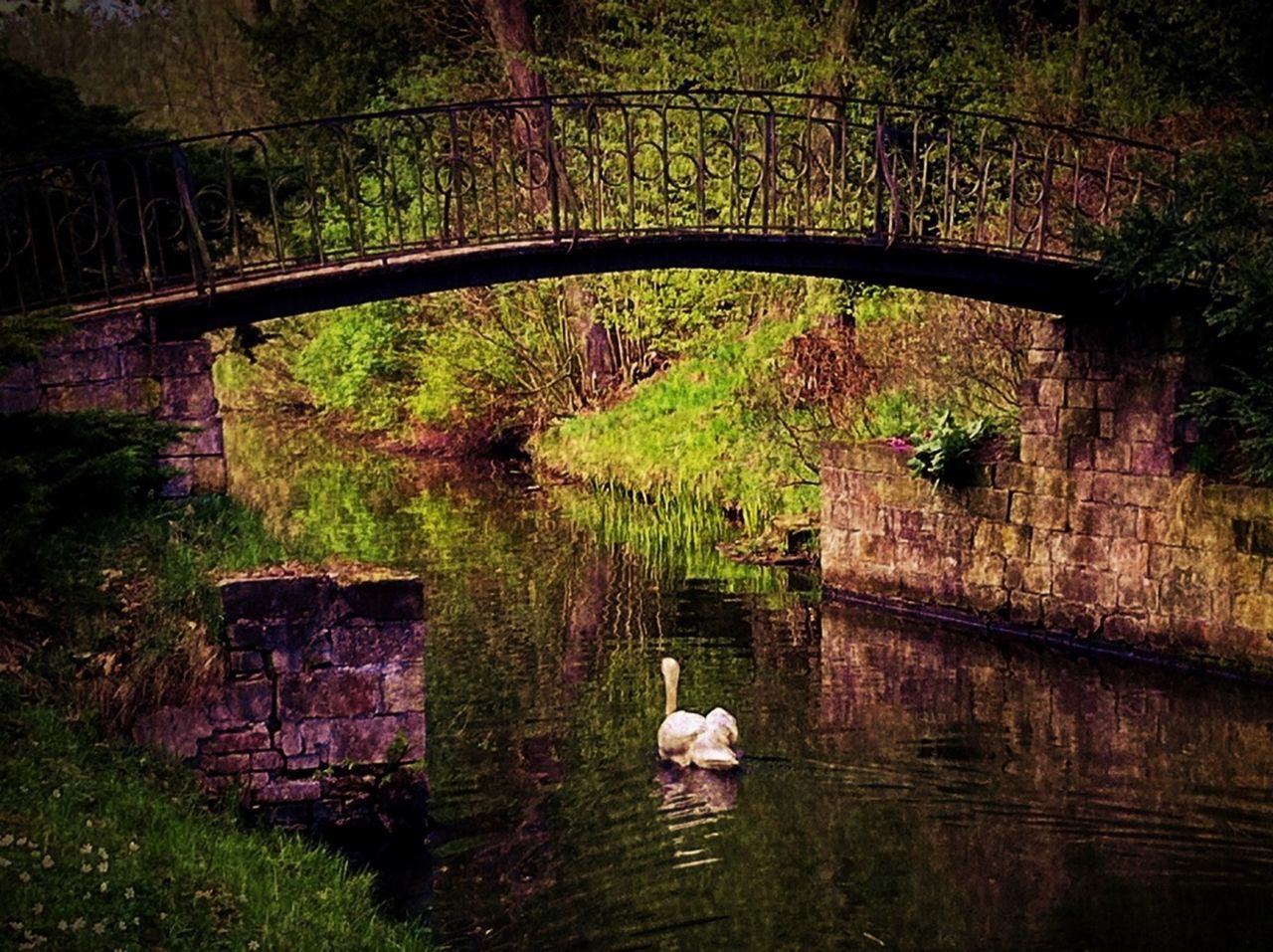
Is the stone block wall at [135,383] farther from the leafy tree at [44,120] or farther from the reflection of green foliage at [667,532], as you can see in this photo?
the reflection of green foliage at [667,532]

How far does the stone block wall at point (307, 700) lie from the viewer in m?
8.73

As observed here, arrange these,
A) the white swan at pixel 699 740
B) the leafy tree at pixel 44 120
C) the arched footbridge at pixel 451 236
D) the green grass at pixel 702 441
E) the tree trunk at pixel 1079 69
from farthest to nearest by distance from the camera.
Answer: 1. the tree trunk at pixel 1079 69
2. the green grass at pixel 702 441
3. the leafy tree at pixel 44 120
4. the arched footbridge at pixel 451 236
5. the white swan at pixel 699 740

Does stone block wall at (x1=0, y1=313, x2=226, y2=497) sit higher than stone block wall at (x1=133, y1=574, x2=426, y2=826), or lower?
higher

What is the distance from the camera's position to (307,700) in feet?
29.2

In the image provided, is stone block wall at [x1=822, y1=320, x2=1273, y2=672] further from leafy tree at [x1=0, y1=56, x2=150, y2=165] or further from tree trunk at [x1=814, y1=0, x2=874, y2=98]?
leafy tree at [x1=0, y1=56, x2=150, y2=165]

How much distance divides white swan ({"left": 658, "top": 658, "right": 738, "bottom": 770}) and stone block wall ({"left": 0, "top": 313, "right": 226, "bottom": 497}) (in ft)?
11.1

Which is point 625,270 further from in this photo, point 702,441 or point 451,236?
point 702,441

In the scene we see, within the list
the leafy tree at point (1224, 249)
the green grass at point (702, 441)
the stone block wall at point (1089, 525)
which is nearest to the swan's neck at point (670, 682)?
the stone block wall at point (1089, 525)

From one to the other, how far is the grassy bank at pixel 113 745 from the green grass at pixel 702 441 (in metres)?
9.35

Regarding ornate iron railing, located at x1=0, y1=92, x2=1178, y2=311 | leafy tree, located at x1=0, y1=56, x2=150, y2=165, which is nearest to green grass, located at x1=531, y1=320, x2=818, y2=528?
ornate iron railing, located at x1=0, y1=92, x2=1178, y2=311

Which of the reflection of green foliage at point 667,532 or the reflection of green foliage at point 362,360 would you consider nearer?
the reflection of green foliage at point 667,532

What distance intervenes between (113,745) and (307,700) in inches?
39.3

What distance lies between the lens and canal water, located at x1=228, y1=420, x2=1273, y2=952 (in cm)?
871

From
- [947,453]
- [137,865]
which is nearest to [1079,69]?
[947,453]
